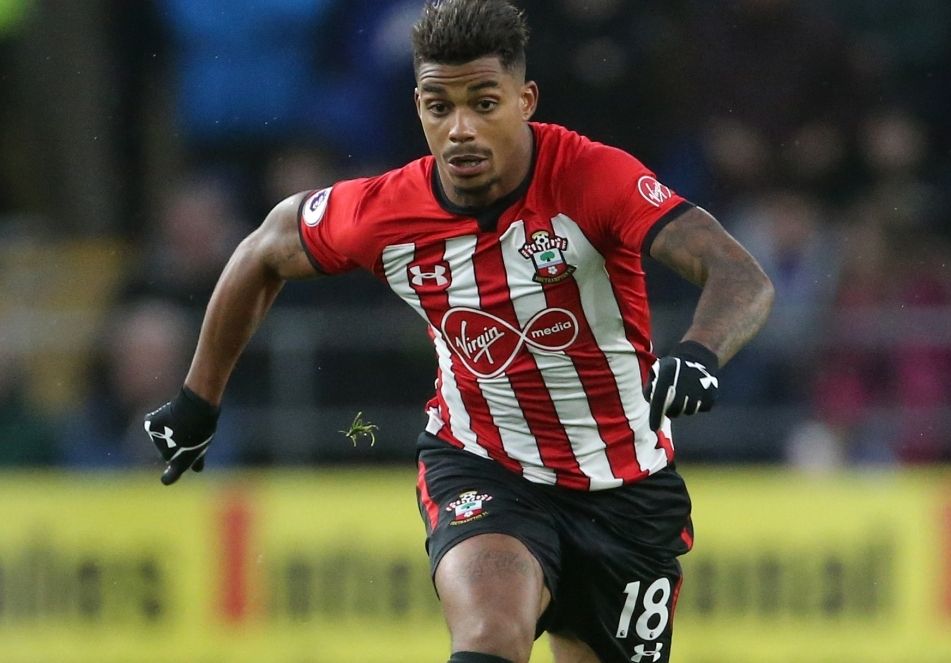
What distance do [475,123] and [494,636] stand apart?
143 cm

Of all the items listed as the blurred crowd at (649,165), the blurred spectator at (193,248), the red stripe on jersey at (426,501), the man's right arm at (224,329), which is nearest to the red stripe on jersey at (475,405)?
the red stripe on jersey at (426,501)

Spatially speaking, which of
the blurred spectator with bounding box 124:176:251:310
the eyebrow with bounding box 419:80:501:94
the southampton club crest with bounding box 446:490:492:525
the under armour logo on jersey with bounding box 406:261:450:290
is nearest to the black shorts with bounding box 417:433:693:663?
the southampton club crest with bounding box 446:490:492:525

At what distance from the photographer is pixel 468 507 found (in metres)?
5.66

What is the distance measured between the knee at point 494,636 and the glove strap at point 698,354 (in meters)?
0.92

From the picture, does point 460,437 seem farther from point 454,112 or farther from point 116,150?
point 116,150

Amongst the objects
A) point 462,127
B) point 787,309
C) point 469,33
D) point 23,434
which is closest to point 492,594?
point 462,127

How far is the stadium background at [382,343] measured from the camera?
917 centimetres

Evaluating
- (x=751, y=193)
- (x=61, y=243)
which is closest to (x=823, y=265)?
(x=751, y=193)

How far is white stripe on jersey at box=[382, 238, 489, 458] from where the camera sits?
5719mm

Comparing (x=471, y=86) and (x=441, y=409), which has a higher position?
(x=471, y=86)

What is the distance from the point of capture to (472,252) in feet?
18.4

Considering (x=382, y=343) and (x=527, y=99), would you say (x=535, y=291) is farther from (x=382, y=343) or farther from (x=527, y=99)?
(x=382, y=343)

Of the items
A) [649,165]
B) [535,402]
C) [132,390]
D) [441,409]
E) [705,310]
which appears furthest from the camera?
[649,165]

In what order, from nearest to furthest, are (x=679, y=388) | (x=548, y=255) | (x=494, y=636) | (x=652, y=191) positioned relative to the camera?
(x=679, y=388), (x=494, y=636), (x=652, y=191), (x=548, y=255)
